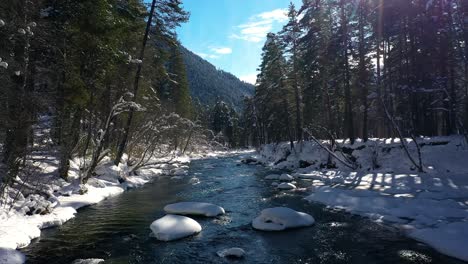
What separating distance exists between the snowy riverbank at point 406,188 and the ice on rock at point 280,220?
7.92ft

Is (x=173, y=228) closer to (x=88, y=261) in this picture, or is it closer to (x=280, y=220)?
(x=88, y=261)

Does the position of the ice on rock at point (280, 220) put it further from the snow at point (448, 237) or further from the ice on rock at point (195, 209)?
the snow at point (448, 237)

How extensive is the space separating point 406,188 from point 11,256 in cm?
1479

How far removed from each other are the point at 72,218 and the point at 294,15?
3058cm

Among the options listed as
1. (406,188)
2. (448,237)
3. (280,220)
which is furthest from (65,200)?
(406,188)

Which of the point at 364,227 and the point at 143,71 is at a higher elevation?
the point at 143,71

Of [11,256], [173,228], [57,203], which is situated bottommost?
[11,256]

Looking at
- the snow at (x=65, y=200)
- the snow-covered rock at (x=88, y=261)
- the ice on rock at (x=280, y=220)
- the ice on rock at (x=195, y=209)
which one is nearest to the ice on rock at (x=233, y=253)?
the ice on rock at (x=280, y=220)

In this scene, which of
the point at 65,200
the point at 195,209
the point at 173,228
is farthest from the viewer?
the point at 65,200

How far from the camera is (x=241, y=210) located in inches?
578

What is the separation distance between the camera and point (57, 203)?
547 inches

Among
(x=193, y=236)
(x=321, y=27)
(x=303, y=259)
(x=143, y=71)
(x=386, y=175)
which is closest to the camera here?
(x=303, y=259)

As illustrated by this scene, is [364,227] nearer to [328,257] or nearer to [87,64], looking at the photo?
[328,257]

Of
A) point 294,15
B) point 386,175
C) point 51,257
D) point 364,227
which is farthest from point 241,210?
point 294,15
